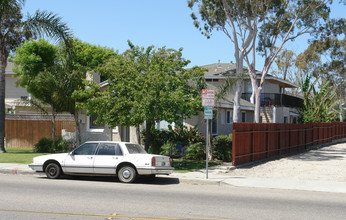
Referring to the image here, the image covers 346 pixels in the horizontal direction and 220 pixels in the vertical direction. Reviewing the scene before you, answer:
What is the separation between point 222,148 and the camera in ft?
66.6

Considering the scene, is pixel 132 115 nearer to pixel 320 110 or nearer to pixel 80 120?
pixel 80 120

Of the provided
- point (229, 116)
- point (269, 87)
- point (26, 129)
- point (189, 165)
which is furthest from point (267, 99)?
point (189, 165)

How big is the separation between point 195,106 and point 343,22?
2121 cm

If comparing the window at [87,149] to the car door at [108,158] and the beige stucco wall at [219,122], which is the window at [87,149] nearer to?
the car door at [108,158]

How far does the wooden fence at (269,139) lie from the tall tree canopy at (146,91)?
2427 millimetres

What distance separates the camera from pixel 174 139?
21.3m

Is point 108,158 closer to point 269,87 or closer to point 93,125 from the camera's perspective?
point 93,125

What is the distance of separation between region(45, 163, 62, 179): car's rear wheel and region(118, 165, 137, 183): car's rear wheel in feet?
7.23

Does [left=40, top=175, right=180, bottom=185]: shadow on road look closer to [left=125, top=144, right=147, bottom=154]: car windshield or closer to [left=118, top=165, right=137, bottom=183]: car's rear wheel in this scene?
[left=118, top=165, right=137, bottom=183]: car's rear wheel

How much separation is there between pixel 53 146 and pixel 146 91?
386 inches

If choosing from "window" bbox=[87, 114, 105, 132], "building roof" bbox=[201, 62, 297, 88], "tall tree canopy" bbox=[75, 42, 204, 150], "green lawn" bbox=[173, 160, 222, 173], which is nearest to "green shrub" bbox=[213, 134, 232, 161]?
"green lawn" bbox=[173, 160, 222, 173]

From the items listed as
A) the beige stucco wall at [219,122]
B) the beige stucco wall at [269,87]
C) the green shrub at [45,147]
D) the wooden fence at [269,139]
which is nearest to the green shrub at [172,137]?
the beige stucco wall at [219,122]

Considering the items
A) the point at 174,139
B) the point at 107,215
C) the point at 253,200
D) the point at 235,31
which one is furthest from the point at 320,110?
the point at 107,215

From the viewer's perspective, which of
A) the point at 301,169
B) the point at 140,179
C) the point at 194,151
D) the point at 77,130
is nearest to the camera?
the point at 140,179
